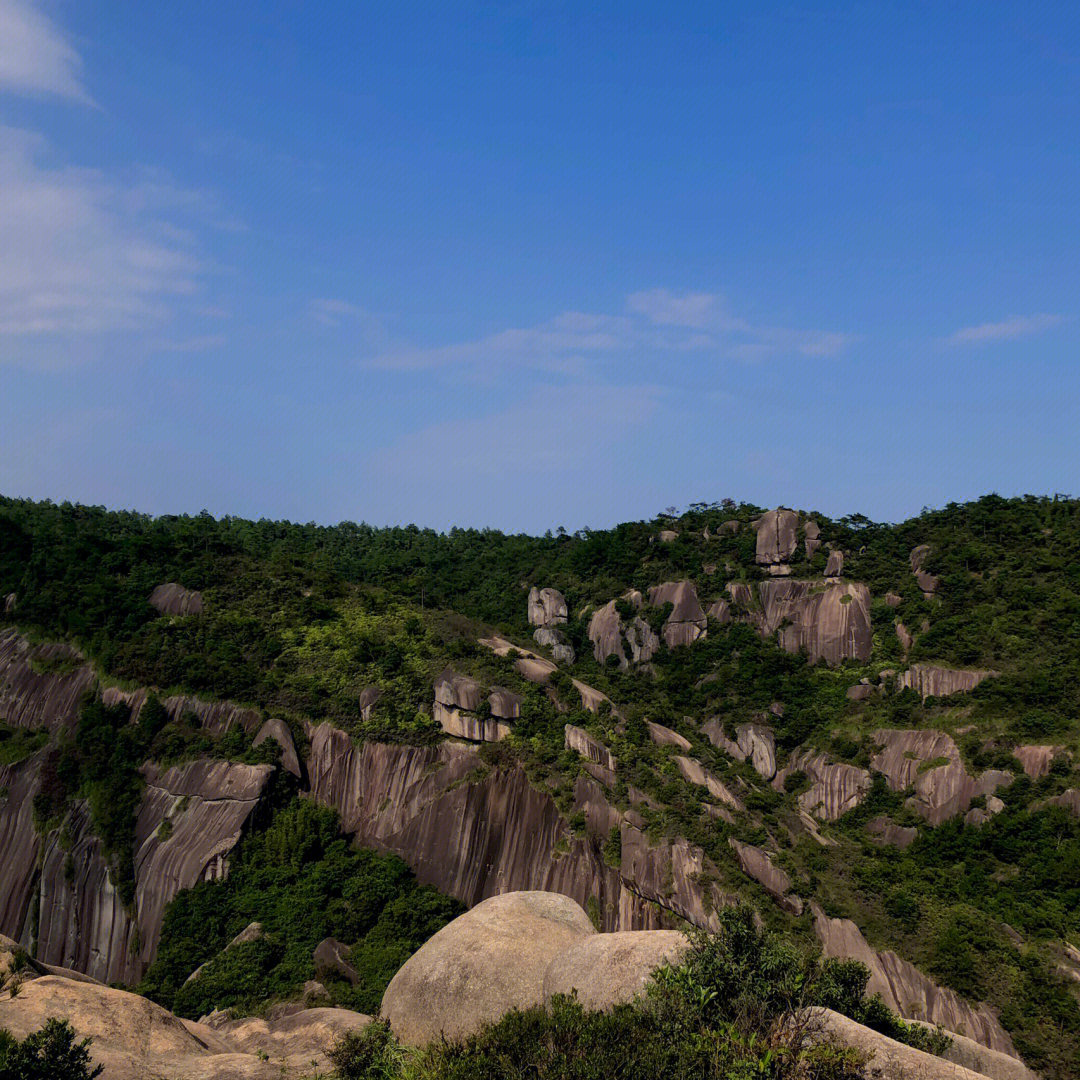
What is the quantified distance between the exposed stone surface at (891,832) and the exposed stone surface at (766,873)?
60.4 ft

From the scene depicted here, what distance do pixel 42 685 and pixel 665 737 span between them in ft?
137

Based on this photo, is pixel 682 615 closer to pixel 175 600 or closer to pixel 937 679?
pixel 937 679

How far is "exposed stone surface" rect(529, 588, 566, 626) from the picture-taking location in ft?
322

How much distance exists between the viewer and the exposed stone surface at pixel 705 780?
2356 inches

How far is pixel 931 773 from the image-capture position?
70.8 metres

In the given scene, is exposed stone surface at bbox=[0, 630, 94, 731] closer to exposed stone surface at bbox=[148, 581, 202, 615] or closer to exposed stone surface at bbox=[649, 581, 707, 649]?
exposed stone surface at bbox=[148, 581, 202, 615]

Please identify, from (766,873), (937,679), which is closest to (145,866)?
(766,873)

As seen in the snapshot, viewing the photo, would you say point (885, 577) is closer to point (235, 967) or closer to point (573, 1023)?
point (235, 967)

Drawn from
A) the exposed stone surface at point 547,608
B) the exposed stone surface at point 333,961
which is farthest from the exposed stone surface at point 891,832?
the exposed stone surface at point 333,961

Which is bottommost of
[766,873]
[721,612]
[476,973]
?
[766,873]

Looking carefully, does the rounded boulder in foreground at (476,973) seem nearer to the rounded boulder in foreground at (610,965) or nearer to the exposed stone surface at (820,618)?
the rounded boulder in foreground at (610,965)

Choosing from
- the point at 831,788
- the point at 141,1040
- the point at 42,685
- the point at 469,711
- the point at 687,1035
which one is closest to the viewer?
the point at 687,1035

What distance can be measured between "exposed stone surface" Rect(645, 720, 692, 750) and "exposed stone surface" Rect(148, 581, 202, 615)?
105 ft

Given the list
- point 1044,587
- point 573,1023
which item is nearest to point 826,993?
point 573,1023
